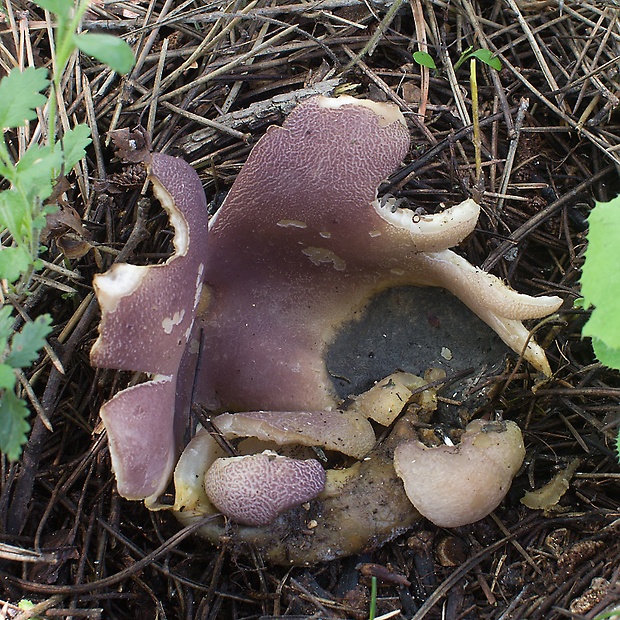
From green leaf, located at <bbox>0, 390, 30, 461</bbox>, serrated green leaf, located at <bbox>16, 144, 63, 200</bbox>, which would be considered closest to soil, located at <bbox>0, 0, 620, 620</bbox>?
serrated green leaf, located at <bbox>16, 144, 63, 200</bbox>

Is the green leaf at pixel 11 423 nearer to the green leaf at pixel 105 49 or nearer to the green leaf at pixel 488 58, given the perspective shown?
the green leaf at pixel 105 49

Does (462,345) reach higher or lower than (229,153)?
lower

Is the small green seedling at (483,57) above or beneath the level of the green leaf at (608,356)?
above

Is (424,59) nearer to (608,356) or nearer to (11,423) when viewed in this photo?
(608,356)

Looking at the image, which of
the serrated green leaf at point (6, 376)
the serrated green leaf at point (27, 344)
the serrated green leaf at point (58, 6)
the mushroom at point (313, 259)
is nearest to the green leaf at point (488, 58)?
the mushroom at point (313, 259)

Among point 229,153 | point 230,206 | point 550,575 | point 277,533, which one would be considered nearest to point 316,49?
point 229,153

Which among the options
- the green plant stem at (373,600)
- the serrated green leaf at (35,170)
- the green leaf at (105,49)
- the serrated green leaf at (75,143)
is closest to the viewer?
the green leaf at (105,49)

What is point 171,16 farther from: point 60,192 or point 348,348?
point 348,348

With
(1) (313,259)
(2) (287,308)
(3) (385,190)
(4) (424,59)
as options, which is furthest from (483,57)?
(2) (287,308)
